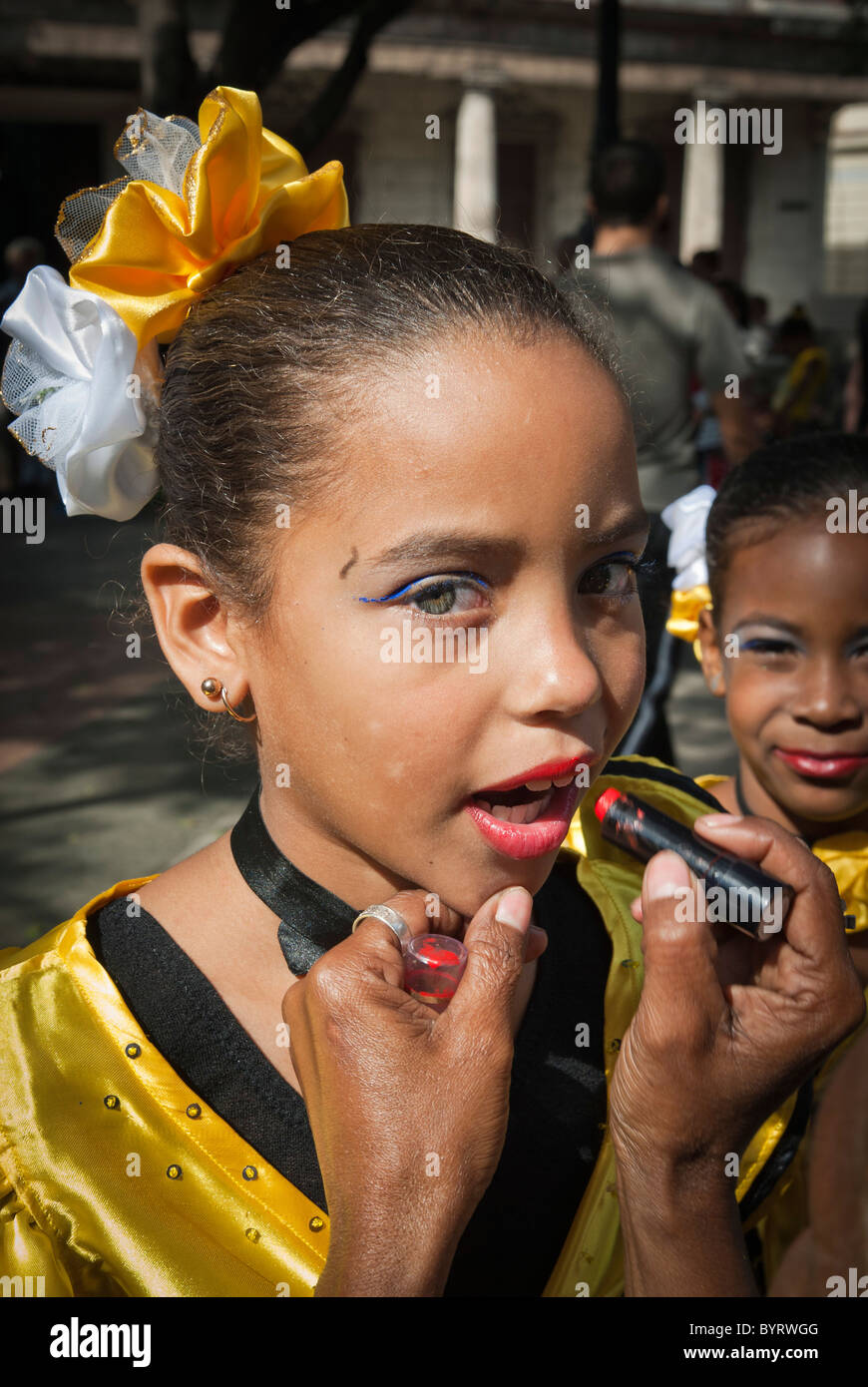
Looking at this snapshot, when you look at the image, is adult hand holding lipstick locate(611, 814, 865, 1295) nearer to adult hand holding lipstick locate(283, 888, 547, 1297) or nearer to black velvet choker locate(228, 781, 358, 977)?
adult hand holding lipstick locate(283, 888, 547, 1297)

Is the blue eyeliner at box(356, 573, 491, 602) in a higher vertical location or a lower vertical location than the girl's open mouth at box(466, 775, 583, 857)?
higher

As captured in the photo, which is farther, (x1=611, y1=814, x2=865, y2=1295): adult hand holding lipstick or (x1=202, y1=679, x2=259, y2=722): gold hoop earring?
(x1=202, y1=679, x2=259, y2=722): gold hoop earring

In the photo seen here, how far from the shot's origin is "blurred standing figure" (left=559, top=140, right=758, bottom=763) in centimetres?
416

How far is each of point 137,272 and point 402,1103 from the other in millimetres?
1033

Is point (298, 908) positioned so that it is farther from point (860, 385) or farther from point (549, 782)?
point (860, 385)

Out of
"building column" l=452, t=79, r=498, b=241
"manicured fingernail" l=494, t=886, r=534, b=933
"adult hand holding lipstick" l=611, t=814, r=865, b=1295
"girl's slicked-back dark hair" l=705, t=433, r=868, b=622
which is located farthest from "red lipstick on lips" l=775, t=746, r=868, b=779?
"building column" l=452, t=79, r=498, b=241

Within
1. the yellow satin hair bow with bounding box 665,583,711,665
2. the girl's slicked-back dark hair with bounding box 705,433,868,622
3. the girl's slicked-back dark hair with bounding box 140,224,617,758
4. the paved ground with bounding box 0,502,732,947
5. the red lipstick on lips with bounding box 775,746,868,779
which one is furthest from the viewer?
the paved ground with bounding box 0,502,732,947

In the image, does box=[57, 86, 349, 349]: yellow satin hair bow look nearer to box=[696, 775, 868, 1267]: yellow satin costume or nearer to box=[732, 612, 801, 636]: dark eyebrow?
box=[732, 612, 801, 636]: dark eyebrow

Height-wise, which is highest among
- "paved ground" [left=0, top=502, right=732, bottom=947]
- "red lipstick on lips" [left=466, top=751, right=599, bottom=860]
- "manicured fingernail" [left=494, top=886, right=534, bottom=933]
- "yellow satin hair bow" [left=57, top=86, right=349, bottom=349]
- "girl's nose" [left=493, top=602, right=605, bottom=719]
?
"yellow satin hair bow" [left=57, top=86, right=349, bottom=349]

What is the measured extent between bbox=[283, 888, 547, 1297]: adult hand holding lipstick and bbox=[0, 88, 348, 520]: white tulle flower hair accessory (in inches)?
28.6

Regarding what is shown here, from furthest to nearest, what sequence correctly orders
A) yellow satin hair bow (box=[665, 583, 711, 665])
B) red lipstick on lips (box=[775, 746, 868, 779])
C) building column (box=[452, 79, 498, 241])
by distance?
building column (box=[452, 79, 498, 241]) → yellow satin hair bow (box=[665, 583, 711, 665]) → red lipstick on lips (box=[775, 746, 868, 779])

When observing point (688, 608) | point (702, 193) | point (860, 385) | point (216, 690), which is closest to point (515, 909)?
point (216, 690)

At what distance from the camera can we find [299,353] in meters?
1.38
